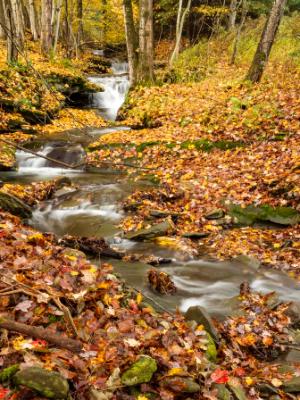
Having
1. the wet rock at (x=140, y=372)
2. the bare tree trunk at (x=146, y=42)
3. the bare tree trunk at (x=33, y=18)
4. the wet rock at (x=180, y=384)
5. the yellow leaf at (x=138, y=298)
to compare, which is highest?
the bare tree trunk at (x=33, y=18)

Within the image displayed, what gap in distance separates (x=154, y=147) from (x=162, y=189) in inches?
110

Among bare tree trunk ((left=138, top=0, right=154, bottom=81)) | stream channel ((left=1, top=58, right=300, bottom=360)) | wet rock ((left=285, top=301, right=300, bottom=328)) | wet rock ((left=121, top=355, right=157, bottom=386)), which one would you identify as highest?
bare tree trunk ((left=138, top=0, right=154, bottom=81))

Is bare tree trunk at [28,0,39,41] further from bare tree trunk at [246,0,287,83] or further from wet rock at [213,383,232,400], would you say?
wet rock at [213,383,232,400]

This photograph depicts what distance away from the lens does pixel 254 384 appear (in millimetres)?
3658

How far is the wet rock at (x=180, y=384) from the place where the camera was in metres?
3.02

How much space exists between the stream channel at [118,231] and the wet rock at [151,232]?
14cm

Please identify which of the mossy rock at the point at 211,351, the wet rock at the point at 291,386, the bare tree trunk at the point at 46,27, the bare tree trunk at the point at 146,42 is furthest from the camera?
the bare tree trunk at the point at 46,27

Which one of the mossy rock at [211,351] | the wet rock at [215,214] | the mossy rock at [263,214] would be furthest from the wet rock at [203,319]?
the mossy rock at [263,214]

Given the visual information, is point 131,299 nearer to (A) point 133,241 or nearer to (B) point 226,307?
(B) point 226,307

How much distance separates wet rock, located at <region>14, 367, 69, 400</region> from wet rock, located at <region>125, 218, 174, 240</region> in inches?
188

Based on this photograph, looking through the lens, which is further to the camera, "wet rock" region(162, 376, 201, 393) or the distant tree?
the distant tree

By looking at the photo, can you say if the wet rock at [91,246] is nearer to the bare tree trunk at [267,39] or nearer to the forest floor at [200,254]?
the forest floor at [200,254]

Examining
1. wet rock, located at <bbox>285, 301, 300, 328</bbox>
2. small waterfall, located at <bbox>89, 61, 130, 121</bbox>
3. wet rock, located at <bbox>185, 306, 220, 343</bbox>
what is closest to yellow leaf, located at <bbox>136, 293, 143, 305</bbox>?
wet rock, located at <bbox>185, 306, 220, 343</bbox>

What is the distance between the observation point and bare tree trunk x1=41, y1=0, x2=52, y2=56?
20169mm
